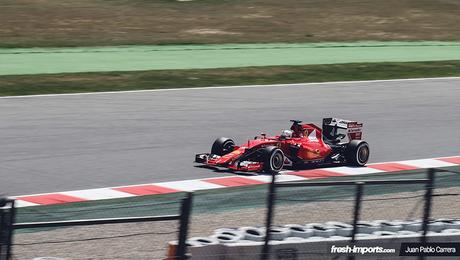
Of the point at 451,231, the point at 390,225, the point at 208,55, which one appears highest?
the point at 208,55

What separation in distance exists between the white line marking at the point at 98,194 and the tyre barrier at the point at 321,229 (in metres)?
6.57

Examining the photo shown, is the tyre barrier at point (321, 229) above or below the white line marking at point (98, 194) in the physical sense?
above

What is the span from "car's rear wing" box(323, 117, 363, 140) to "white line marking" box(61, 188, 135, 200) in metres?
4.39

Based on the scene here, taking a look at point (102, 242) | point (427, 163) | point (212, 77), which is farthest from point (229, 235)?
point (212, 77)

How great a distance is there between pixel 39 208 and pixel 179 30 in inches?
743

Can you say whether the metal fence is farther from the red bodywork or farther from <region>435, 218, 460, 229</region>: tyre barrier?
the red bodywork

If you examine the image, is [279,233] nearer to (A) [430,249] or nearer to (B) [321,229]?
(B) [321,229]

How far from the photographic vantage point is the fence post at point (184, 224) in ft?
24.3

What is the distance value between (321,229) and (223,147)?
8.57 m

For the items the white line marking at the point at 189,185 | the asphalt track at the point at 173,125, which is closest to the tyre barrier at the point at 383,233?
the white line marking at the point at 189,185

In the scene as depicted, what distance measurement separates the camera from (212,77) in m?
25.7

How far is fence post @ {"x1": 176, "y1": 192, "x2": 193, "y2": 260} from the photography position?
7.42m

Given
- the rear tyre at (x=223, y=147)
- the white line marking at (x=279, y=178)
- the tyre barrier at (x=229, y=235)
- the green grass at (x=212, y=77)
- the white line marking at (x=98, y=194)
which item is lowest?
the white line marking at (x=98, y=194)

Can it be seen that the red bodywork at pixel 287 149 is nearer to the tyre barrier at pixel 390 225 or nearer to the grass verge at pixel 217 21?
the tyre barrier at pixel 390 225
